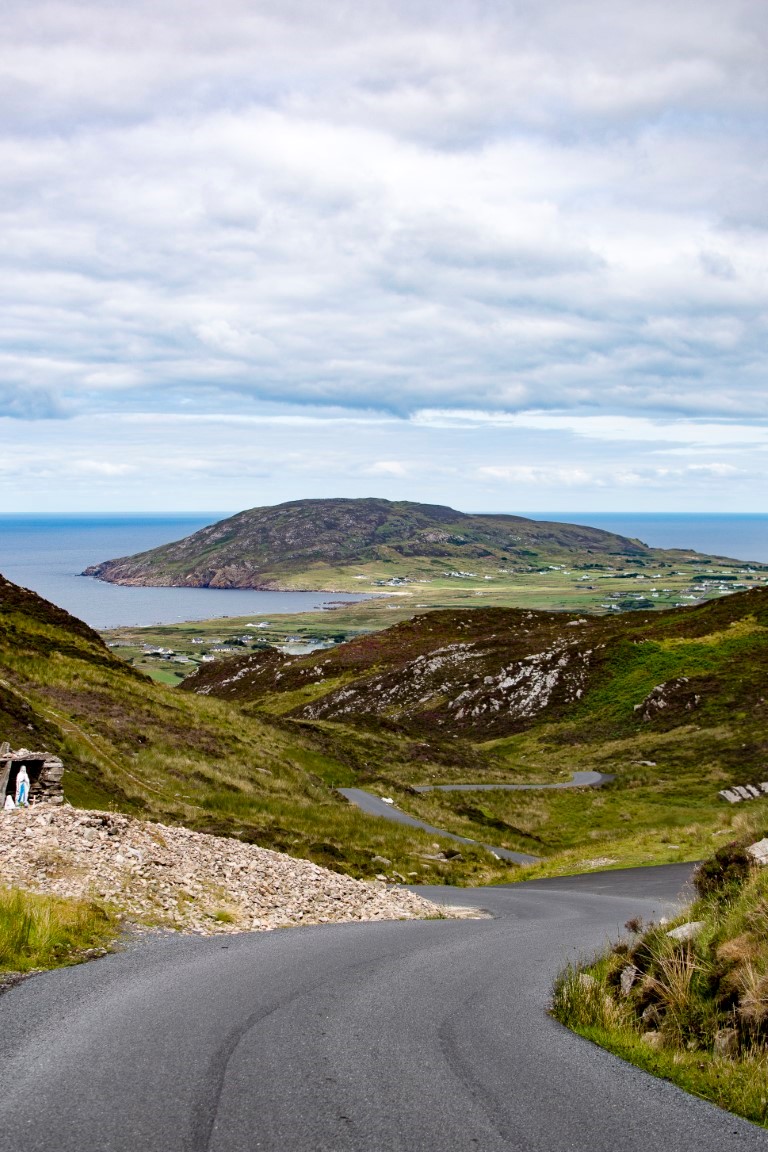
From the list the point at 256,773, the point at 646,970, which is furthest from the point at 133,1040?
the point at 256,773

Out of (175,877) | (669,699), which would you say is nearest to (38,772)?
(175,877)

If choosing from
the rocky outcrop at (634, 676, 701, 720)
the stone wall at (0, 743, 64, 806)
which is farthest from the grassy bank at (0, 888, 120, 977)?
the rocky outcrop at (634, 676, 701, 720)

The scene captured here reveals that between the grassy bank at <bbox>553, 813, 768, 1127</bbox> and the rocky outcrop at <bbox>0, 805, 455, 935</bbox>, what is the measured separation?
808cm

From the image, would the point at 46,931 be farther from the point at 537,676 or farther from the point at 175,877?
the point at 537,676

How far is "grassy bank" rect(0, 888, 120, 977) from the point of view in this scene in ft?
36.5

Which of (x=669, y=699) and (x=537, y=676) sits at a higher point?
(x=537, y=676)

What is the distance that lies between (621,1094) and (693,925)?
5.09 meters

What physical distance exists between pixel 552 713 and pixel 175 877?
7901 cm

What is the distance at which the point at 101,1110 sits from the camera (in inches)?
256

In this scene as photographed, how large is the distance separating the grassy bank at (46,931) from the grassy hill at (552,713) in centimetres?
2831

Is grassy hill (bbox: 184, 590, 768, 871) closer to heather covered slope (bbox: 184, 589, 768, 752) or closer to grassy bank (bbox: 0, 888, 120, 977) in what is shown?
heather covered slope (bbox: 184, 589, 768, 752)

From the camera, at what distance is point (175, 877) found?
17.5 metres

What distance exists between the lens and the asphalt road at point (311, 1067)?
20.5ft

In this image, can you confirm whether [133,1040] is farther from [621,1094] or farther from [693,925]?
[693,925]
